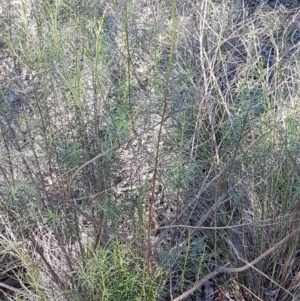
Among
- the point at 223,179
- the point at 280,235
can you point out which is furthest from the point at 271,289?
the point at 223,179

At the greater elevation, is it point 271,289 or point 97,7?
point 97,7

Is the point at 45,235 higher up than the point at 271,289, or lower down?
higher up

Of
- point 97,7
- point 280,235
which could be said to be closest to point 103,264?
point 280,235

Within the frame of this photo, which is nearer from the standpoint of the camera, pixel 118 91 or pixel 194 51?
pixel 118 91

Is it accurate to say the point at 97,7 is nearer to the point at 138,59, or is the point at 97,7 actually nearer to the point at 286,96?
the point at 138,59

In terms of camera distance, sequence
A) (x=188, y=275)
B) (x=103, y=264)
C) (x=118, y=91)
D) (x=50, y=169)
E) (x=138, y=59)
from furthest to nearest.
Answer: (x=138, y=59)
(x=188, y=275)
(x=118, y=91)
(x=50, y=169)
(x=103, y=264)

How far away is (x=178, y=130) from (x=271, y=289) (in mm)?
807

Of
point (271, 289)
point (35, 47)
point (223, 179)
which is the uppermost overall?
point (35, 47)

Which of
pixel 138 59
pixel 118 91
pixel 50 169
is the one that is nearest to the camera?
pixel 50 169

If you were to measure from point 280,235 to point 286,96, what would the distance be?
32.9 inches

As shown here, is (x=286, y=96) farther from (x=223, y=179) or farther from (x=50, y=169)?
(x=50, y=169)

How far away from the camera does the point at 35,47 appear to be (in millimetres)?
2088

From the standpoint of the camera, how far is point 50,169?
210 centimetres

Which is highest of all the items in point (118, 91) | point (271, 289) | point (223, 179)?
point (118, 91)
